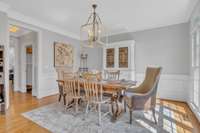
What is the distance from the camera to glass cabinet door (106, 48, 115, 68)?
4914mm

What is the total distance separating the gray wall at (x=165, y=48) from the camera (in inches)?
151

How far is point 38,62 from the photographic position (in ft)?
13.4

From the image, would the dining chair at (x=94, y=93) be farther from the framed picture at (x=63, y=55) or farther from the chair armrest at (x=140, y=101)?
the framed picture at (x=63, y=55)

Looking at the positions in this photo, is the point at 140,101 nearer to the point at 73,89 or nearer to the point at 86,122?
the point at 86,122

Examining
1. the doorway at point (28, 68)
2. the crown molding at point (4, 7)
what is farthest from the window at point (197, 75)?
the doorway at point (28, 68)

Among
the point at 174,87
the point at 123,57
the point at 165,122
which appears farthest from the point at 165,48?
the point at 165,122

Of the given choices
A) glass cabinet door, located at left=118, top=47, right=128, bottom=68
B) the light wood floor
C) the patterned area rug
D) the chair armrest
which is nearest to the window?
the light wood floor

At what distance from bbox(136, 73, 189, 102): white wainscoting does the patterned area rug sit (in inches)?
65.2

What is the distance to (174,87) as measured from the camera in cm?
392

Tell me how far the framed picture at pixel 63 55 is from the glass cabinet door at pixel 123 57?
85.6 inches

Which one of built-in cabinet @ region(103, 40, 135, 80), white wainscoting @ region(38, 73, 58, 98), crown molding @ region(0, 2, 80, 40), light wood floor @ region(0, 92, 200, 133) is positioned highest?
crown molding @ region(0, 2, 80, 40)

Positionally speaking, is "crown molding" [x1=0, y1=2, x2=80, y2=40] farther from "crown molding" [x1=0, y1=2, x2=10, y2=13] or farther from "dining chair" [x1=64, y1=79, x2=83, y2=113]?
"dining chair" [x1=64, y1=79, x2=83, y2=113]

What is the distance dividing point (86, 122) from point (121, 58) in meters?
2.97

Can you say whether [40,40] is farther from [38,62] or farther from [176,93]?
[176,93]
